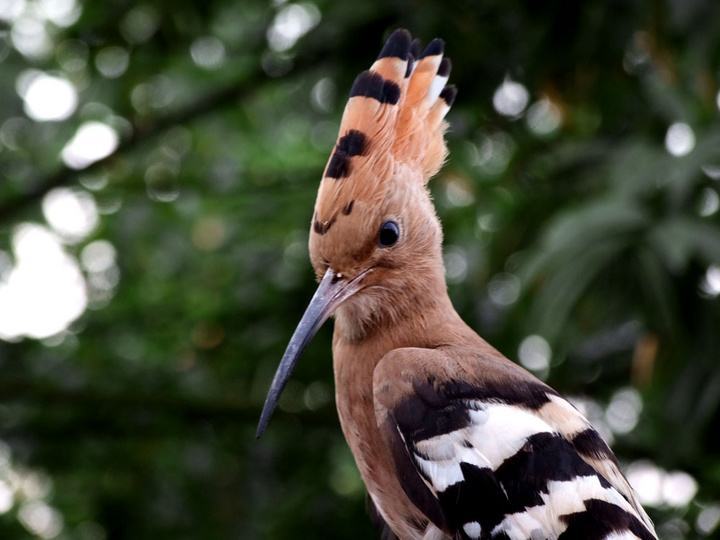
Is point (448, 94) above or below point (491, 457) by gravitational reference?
above

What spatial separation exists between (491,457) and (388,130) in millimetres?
461

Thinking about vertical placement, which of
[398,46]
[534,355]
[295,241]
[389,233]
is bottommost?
[534,355]

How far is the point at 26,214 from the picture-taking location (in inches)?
121

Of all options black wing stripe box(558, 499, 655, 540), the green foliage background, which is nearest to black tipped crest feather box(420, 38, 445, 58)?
the green foliage background

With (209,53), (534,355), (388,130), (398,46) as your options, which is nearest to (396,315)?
(388,130)

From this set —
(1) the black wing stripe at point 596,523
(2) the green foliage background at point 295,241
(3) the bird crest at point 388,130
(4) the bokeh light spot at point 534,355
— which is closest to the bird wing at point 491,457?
(1) the black wing stripe at point 596,523

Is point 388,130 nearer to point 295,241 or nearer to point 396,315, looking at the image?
point 396,315

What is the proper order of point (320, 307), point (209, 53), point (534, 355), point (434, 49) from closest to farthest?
point (320, 307)
point (434, 49)
point (534, 355)
point (209, 53)

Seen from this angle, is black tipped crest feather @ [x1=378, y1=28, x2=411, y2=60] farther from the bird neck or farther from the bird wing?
the bird wing

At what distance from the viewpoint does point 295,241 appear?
3.10 metres

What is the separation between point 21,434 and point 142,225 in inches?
24.9

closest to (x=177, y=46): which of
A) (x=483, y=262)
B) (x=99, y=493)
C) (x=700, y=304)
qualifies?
(x=483, y=262)

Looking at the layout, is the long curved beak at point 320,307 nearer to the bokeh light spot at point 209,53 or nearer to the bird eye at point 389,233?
the bird eye at point 389,233

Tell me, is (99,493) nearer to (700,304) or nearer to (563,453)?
(700,304)
